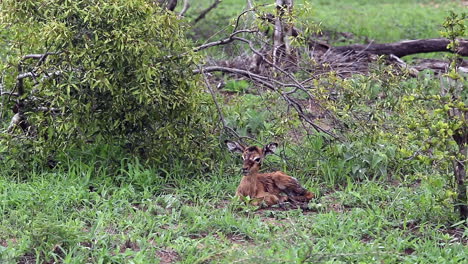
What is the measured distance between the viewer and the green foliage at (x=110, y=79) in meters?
7.59

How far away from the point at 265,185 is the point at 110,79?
1.72 metres

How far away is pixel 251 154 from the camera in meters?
7.51

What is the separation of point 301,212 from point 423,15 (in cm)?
1421

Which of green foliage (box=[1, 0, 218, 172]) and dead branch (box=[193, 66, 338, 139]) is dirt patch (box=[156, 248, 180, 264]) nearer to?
green foliage (box=[1, 0, 218, 172])

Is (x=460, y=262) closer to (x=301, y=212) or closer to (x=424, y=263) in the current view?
(x=424, y=263)

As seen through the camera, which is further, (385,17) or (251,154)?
(385,17)

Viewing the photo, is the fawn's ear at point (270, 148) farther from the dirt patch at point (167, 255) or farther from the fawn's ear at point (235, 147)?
the dirt patch at point (167, 255)

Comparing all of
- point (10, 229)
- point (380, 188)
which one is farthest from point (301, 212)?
point (10, 229)

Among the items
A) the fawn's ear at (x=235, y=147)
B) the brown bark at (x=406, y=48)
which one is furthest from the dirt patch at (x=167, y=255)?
the brown bark at (x=406, y=48)

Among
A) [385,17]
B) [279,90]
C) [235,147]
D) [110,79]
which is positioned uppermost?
[110,79]

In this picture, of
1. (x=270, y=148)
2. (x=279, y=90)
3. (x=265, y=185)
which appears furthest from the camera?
(x=279, y=90)

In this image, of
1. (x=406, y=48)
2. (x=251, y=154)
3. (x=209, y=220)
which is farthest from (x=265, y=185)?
(x=406, y=48)

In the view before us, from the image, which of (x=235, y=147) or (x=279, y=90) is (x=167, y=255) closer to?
(x=235, y=147)

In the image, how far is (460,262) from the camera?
19.3 feet
